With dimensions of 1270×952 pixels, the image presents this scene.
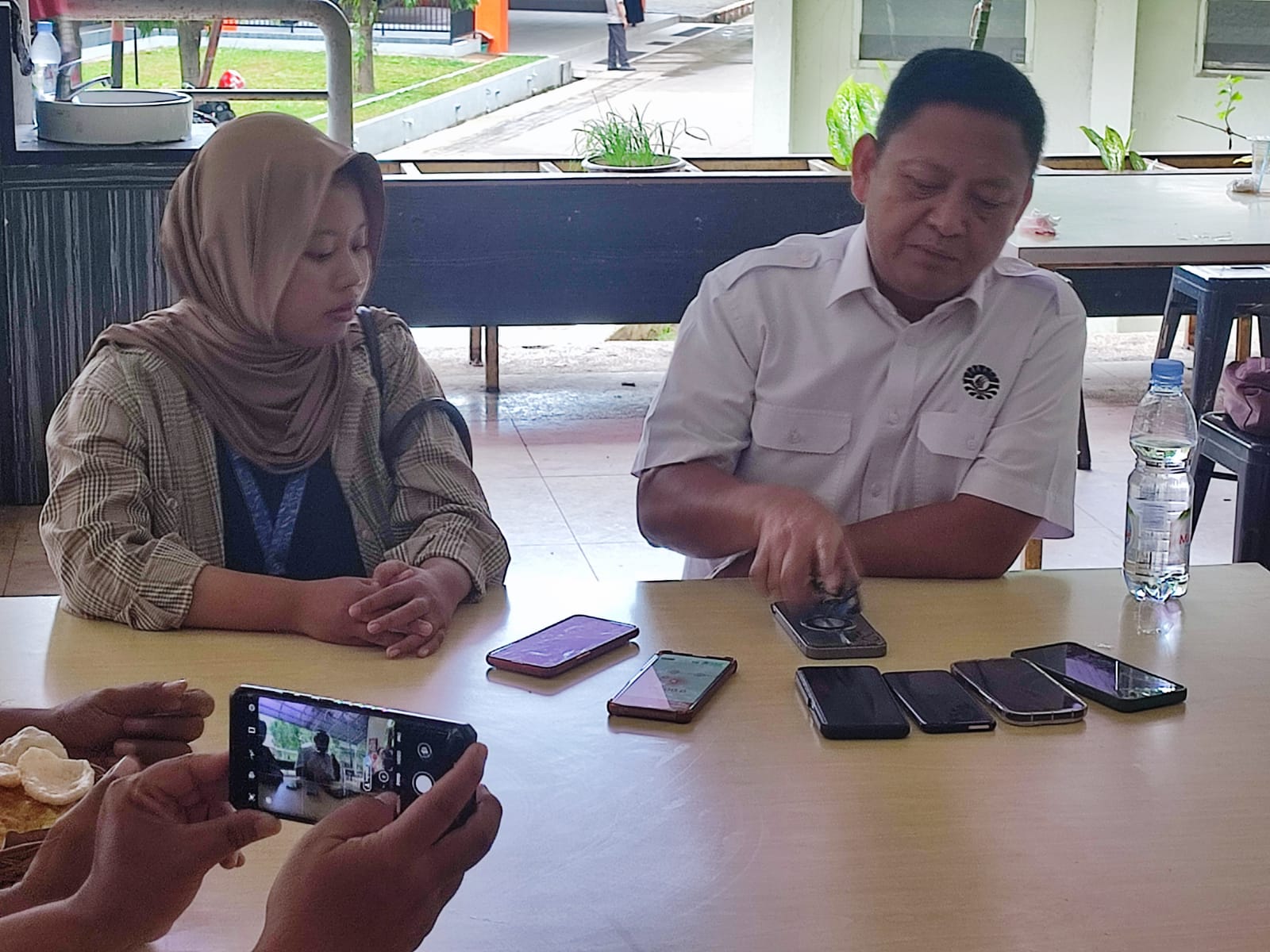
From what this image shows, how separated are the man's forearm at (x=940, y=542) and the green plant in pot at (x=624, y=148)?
129 inches

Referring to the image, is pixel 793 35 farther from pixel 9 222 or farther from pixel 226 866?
pixel 226 866

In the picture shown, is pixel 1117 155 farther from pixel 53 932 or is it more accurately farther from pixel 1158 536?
pixel 53 932

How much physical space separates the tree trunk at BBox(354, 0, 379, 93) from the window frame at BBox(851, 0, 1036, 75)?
6.78ft

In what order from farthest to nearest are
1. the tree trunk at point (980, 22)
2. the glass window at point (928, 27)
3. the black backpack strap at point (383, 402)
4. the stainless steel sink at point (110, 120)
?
the glass window at point (928, 27) < the tree trunk at point (980, 22) < the stainless steel sink at point (110, 120) < the black backpack strap at point (383, 402)

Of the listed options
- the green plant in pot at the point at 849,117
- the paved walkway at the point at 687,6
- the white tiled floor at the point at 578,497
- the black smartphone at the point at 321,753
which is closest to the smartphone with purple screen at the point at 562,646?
the black smartphone at the point at 321,753

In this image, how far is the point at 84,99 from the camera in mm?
4133

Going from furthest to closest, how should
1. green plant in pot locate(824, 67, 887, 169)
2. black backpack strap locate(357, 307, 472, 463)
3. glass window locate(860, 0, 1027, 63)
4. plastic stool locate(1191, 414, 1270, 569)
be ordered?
glass window locate(860, 0, 1027, 63)
green plant in pot locate(824, 67, 887, 169)
plastic stool locate(1191, 414, 1270, 569)
black backpack strap locate(357, 307, 472, 463)

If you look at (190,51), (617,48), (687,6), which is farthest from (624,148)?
(687,6)

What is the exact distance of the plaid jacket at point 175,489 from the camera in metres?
1.70

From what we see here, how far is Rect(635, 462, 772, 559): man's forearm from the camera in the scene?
190cm

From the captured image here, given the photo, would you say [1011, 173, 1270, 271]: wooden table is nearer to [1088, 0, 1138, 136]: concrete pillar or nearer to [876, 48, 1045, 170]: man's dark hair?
[1088, 0, 1138, 136]: concrete pillar

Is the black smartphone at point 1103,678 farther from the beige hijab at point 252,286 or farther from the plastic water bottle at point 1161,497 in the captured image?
the beige hijab at point 252,286

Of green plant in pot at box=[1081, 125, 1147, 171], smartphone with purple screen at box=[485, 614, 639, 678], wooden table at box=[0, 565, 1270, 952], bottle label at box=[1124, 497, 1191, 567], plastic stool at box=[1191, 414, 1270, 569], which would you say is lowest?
plastic stool at box=[1191, 414, 1270, 569]

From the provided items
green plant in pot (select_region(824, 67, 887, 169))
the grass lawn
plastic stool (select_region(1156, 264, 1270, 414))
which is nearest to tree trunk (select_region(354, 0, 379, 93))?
the grass lawn
